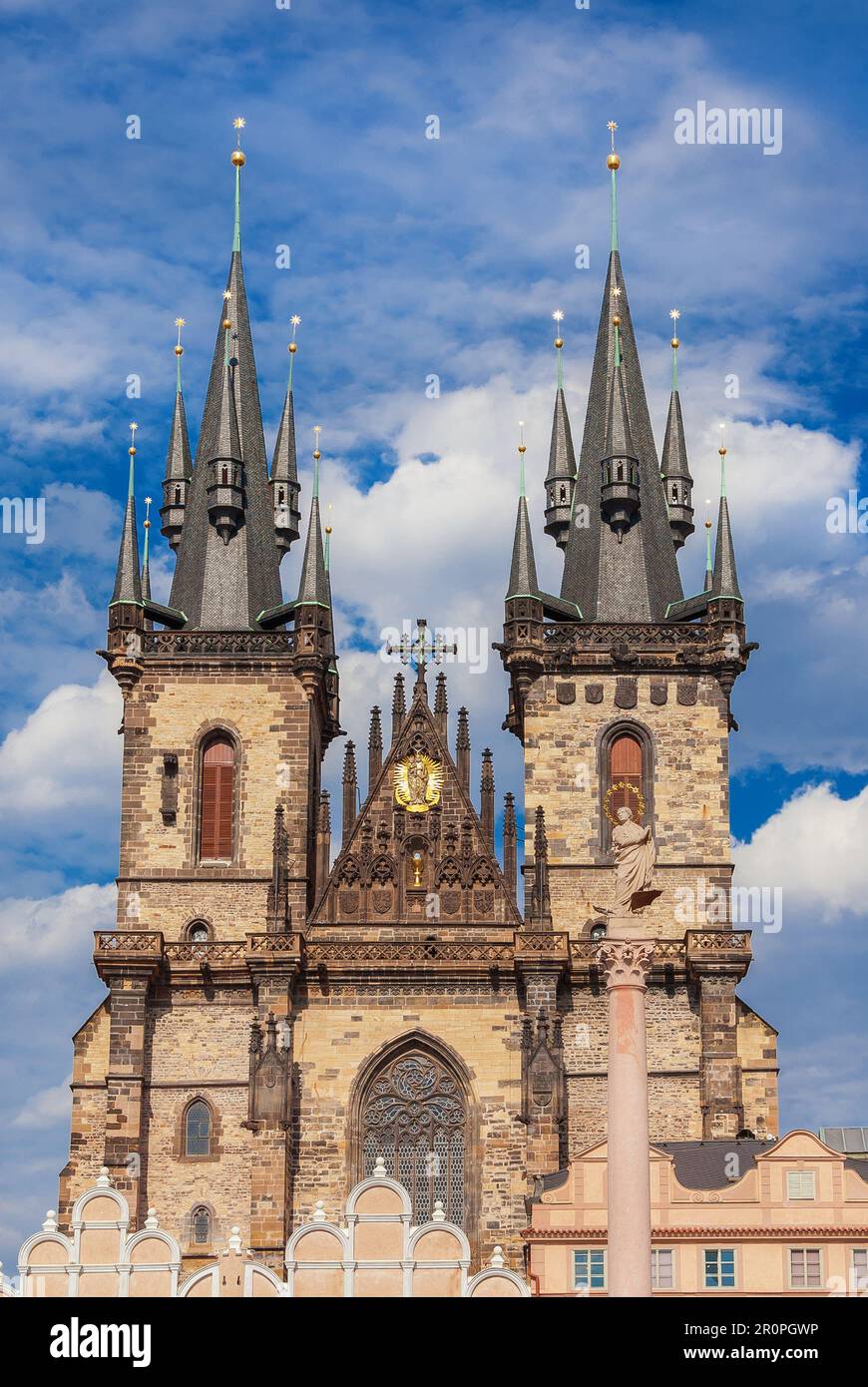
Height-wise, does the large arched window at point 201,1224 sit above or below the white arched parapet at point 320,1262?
above

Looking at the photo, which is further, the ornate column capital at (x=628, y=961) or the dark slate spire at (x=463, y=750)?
the dark slate spire at (x=463, y=750)

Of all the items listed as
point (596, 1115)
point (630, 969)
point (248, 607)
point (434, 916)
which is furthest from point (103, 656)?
point (630, 969)

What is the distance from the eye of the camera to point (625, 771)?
6241 centimetres

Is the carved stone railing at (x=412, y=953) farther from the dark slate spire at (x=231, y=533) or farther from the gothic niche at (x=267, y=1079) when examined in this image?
the dark slate spire at (x=231, y=533)

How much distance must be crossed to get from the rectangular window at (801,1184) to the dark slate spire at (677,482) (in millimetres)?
21808

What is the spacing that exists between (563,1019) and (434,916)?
3734mm

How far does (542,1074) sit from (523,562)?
13443mm

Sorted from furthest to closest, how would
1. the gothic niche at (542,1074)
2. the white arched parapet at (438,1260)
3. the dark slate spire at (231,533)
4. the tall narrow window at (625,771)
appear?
the dark slate spire at (231,533)
the tall narrow window at (625,771)
the gothic niche at (542,1074)
the white arched parapet at (438,1260)

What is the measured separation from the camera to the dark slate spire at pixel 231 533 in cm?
6475

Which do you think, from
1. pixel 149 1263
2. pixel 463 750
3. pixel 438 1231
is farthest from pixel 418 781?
pixel 149 1263

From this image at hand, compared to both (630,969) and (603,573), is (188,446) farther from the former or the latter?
(630,969)

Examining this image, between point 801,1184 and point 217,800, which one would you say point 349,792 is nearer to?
point 217,800

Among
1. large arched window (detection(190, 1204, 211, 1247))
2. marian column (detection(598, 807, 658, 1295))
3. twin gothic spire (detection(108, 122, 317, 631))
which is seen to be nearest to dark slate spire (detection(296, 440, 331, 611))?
twin gothic spire (detection(108, 122, 317, 631))

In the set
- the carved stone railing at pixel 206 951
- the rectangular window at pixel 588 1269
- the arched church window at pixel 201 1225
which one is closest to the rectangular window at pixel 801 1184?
the rectangular window at pixel 588 1269
